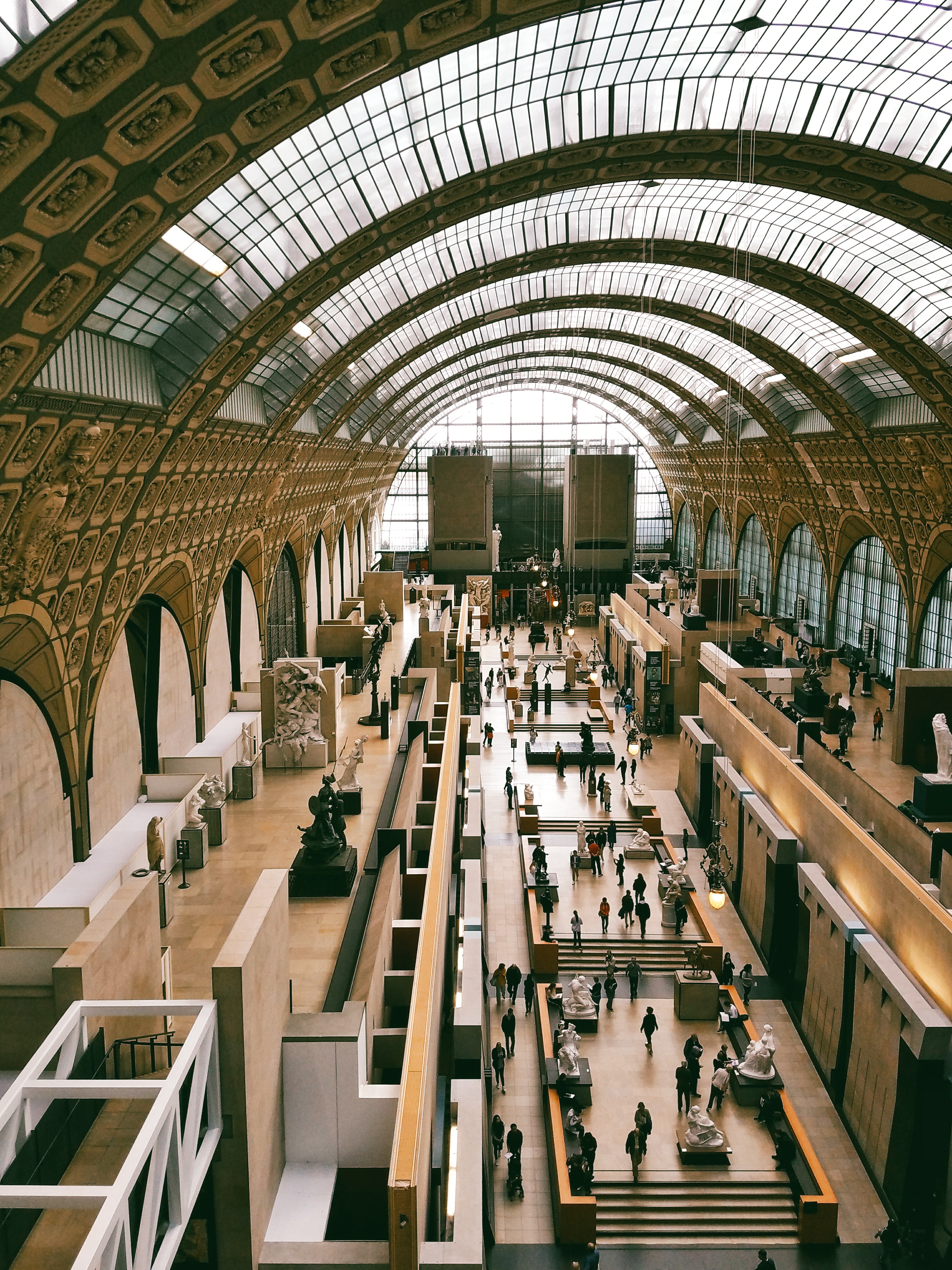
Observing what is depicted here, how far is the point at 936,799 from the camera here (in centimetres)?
2280

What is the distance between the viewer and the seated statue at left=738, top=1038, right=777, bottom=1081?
56.5ft

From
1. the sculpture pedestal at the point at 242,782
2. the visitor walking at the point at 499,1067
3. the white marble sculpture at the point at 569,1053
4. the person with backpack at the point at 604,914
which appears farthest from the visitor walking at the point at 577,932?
the sculpture pedestal at the point at 242,782

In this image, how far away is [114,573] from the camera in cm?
1817

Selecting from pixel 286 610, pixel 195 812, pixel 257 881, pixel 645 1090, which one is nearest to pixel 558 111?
pixel 195 812

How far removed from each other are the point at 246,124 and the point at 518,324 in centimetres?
3846

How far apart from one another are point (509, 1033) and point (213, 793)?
7.35m

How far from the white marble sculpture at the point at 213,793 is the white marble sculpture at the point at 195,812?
0.39 feet

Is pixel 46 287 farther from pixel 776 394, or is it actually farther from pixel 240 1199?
pixel 776 394

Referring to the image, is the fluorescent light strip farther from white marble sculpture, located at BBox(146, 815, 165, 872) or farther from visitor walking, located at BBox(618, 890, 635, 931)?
visitor walking, located at BBox(618, 890, 635, 931)

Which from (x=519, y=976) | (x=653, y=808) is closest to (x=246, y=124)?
(x=519, y=976)

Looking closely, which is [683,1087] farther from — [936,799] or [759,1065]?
[936,799]

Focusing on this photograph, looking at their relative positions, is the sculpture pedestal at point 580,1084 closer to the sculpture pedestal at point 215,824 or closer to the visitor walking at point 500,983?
the visitor walking at point 500,983

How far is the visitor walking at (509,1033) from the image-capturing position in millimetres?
18812

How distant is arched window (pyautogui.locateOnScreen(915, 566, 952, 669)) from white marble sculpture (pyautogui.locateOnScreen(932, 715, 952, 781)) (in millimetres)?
12289
